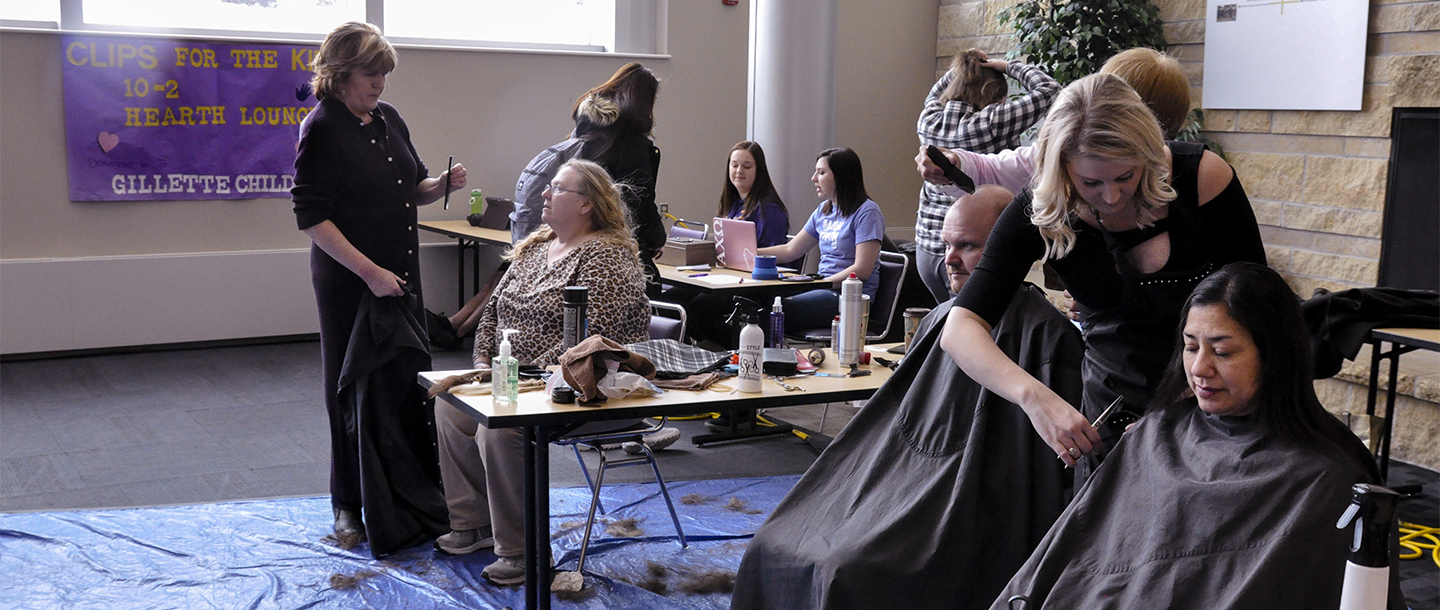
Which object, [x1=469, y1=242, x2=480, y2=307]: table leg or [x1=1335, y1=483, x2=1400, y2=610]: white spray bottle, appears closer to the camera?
[x1=1335, y1=483, x2=1400, y2=610]: white spray bottle

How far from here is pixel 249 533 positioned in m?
3.44

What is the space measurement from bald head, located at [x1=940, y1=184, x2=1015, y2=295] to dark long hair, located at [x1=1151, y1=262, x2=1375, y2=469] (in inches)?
24.4

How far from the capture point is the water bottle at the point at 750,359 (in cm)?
276

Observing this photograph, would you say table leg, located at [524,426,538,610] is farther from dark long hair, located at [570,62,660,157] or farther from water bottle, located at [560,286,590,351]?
dark long hair, located at [570,62,660,157]

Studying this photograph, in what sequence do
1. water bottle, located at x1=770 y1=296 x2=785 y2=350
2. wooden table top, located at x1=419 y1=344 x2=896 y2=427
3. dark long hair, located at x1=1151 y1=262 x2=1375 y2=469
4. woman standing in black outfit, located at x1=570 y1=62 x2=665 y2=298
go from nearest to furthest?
dark long hair, located at x1=1151 y1=262 x2=1375 y2=469 < wooden table top, located at x1=419 y1=344 x2=896 y2=427 < water bottle, located at x1=770 y1=296 x2=785 y2=350 < woman standing in black outfit, located at x1=570 y1=62 x2=665 y2=298

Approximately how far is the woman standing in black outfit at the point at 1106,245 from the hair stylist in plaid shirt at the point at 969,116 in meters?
1.84

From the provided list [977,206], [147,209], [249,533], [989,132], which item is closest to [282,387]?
[147,209]

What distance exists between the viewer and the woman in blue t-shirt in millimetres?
4793

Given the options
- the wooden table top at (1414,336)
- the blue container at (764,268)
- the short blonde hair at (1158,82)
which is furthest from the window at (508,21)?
the short blonde hair at (1158,82)

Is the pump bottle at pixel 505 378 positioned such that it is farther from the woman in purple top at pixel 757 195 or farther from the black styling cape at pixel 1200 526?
the woman in purple top at pixel 757 195

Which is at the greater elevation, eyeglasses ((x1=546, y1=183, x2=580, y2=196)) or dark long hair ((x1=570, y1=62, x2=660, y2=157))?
dark long hair ((x1=570, y1=62, x2=660, y2=157))

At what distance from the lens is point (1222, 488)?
166cm

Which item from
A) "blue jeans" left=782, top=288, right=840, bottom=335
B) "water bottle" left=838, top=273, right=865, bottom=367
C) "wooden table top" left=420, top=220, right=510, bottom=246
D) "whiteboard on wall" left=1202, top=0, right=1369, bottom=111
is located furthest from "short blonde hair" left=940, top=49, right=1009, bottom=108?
"wooden table top" left=420, top=220, right=510, bottom=246

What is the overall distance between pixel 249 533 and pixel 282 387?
2095 mm
